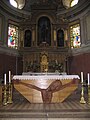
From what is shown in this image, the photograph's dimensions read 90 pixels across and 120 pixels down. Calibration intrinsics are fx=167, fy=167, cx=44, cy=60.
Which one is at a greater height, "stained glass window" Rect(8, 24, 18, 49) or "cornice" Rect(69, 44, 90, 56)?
"stained glass window" Rect(8, 24, 18, 49)

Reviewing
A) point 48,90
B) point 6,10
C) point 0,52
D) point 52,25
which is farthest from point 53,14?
point 48,90

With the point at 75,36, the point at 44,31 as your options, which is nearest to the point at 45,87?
the point at 44,31

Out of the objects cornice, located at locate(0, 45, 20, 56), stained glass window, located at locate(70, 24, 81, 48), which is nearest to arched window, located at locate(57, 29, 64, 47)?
stained glass window, located at locate(70, 24, 81, 48)

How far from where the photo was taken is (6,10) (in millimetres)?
11523

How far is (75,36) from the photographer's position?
12375mm

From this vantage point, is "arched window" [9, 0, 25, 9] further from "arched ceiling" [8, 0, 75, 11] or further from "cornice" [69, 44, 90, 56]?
"cornice" [69, 44, 90, 56]

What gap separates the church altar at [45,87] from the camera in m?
5.87

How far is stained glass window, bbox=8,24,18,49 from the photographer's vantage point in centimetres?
1205

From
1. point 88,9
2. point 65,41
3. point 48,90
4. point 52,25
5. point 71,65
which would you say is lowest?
point 48,90

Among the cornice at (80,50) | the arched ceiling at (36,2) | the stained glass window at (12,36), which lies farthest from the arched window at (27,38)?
the cornice at (80,50)

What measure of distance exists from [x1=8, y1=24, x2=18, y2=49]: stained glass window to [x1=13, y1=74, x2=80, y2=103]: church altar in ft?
21.4

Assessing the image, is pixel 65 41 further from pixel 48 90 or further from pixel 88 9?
pixel 48 90

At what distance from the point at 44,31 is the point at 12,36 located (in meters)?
2.36

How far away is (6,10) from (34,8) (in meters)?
2.02
